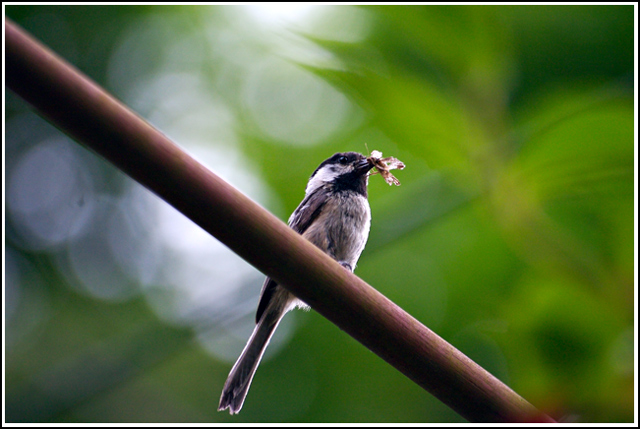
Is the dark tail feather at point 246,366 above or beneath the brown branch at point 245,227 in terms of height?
above

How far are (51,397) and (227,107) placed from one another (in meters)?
1.84

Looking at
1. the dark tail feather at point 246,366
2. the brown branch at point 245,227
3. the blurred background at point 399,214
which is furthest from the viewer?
the dark tail feather at point 246,366

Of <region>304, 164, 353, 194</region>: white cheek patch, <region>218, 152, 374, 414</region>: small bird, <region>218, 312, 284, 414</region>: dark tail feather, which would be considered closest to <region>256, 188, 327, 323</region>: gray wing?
<region>218, 152, 374, 414</region>: small bird

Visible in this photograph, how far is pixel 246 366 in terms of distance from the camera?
1.83m

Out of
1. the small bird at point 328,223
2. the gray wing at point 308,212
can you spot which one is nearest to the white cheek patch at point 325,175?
the small bird at point 328,223

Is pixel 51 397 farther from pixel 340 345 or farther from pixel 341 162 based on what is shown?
pixel 341 162

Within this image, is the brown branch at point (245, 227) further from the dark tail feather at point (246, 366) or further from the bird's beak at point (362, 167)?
A: the bird's beak at point (362, 167)

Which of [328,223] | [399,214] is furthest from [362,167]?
[399,214]

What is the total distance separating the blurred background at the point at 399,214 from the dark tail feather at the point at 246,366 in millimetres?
134

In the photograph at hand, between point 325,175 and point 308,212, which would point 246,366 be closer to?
point 308,212

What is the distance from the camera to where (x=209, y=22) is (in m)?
2.41

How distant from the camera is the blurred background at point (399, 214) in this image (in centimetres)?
114

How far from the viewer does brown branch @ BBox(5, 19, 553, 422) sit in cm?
61

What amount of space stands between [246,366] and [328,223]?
0.69m
